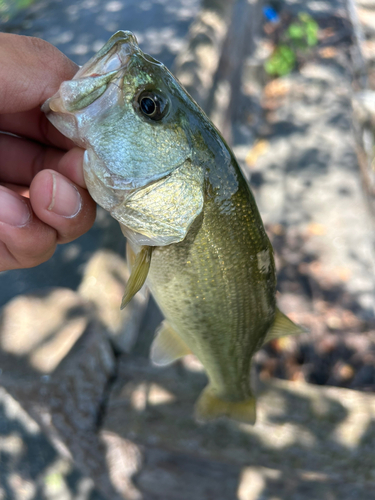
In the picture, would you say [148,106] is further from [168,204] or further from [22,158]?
[22,158]

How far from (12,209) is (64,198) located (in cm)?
20

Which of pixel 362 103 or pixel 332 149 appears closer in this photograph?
pixel 332 149

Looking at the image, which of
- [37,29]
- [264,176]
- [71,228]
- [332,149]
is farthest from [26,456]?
[37,29]

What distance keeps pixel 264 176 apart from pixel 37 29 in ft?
14.4

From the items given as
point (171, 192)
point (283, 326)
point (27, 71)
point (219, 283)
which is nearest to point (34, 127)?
point (27, 71)

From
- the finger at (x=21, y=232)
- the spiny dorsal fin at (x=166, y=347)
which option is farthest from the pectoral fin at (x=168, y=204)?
the spiny dorsal fin at (x=166, y=347)

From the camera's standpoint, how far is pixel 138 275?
140cm

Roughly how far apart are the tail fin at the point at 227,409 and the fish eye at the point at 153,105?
57.3 inches

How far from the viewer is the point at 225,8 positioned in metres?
5.23

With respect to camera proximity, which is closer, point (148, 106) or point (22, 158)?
point (148, 106)

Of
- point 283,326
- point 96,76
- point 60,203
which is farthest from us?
point 283,326

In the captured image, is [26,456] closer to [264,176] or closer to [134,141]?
[134,141]

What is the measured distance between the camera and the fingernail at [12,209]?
1425 millimetres

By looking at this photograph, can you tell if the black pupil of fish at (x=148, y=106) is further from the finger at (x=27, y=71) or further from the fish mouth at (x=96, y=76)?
the finger at (x=27, y=71)
